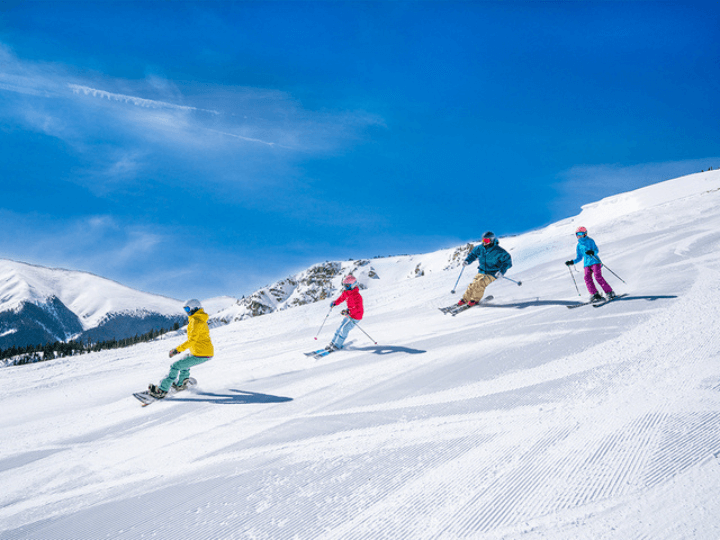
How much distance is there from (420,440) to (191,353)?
5.25 metres

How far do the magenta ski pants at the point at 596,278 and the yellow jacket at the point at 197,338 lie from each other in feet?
31.0

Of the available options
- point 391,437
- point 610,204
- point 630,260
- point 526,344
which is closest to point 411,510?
point 391,437

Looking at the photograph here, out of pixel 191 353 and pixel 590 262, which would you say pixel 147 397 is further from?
pixel 590 262

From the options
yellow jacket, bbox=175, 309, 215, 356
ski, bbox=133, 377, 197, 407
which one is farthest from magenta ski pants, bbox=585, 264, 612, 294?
ski, bbox=133, 377, 197, 407

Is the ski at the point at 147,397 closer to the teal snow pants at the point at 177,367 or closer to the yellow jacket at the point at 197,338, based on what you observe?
the teal snow pants at the point at 177,367

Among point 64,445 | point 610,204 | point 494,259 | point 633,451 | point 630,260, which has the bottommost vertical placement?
point 633,451

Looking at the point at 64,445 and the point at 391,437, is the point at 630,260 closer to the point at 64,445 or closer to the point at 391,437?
the point at 391,437

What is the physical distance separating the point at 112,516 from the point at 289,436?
197cm

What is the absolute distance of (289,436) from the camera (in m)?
4.95

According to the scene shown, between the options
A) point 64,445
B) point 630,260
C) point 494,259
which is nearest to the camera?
point 64,445

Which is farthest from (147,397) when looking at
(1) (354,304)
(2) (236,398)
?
(1) (354,304)

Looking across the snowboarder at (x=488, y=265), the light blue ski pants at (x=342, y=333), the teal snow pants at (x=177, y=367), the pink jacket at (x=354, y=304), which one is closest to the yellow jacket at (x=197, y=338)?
the teal snow pants at (x=177, y=367)

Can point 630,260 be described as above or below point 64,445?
above

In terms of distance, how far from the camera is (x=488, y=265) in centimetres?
1188
